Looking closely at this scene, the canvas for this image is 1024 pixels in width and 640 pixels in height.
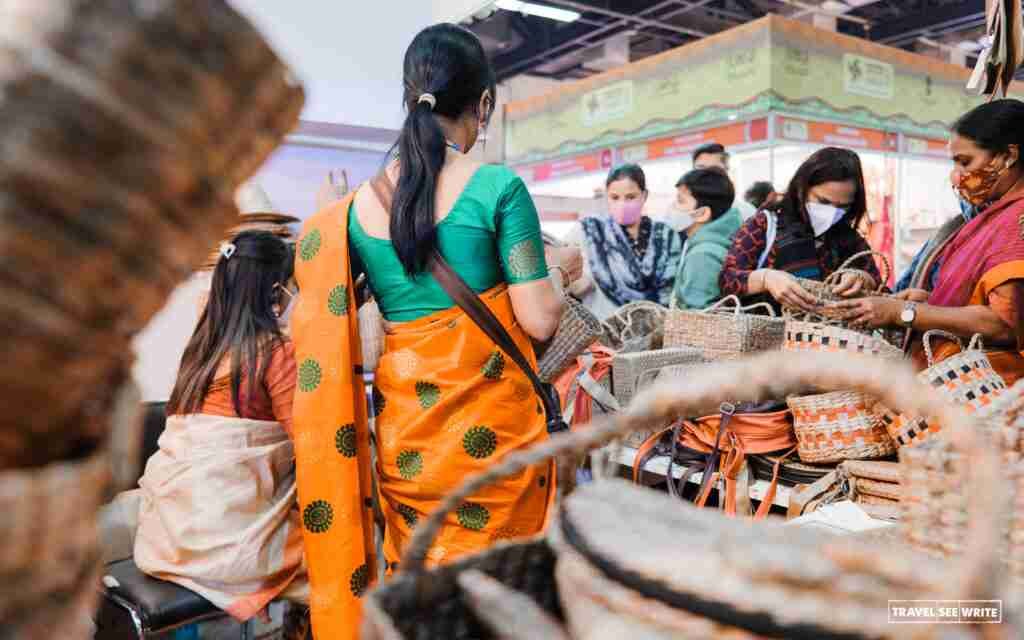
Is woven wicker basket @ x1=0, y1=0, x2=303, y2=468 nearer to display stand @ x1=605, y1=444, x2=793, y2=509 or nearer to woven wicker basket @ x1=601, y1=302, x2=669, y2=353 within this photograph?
display stand @ x1=605, y1=444, x2=793, y2=509

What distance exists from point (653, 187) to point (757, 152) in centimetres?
104

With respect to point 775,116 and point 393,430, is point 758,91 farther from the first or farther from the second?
point 393,430

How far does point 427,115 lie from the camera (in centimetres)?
145

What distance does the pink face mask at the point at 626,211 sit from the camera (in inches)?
139

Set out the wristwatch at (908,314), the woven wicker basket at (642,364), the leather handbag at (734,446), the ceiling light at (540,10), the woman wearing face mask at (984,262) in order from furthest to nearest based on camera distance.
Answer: the ceiling light at (540,10) → the woven wicker basket at (642,364) → the leather handbag at (734,446) → the wristwatch at (908,314) → the woman wearing face mask at (984,262)

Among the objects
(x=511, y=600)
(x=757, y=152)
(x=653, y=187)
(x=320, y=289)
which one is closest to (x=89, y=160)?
(x=511, y=600)

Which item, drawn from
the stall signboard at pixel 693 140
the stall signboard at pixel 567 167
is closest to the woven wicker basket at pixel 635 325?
the stall signboard at pixel 693 140

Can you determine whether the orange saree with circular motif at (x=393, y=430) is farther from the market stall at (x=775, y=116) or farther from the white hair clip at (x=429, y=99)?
the market stall at (x=775, y=116)

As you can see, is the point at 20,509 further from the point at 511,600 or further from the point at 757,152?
the point at 757,152

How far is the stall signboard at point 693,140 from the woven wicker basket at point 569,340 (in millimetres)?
3374

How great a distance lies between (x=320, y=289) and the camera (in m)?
1.51

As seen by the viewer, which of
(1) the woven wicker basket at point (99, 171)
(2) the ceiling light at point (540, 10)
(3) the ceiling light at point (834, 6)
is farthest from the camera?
(3) the ceiling light at point (834, 6)

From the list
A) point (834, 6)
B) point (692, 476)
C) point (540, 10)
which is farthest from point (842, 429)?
point (834, 6)

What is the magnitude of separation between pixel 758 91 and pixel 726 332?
358cm
